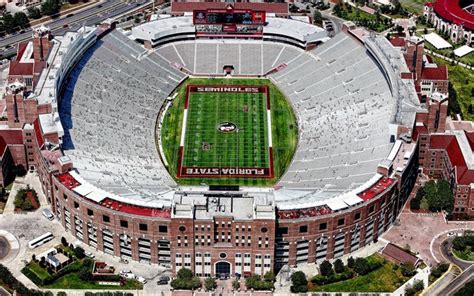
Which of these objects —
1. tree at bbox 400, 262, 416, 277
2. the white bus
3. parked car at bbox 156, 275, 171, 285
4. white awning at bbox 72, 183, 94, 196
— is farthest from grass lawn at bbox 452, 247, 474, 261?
the white bus

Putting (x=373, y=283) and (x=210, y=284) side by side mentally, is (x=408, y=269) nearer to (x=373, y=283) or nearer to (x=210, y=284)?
(x=373, y=283)

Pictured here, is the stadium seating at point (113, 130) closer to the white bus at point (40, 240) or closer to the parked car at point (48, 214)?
the parked car at point (48, 214)

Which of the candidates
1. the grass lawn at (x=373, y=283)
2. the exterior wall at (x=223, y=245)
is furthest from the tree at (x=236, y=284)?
the grass lawn at (x=373, y=283)

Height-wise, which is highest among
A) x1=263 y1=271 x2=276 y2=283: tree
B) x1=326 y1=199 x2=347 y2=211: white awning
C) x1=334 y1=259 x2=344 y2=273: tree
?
x1=326 y1=199 x2=347 y2=211: white awning

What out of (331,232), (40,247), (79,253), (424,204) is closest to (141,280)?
(79,253)

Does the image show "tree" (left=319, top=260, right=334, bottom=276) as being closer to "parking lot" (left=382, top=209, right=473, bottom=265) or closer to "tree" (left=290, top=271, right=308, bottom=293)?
"tree" (left=290, top=271, right=308, bottom=293)

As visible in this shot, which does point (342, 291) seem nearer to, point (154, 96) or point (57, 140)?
point (57, 140)
